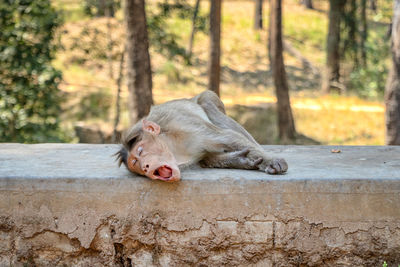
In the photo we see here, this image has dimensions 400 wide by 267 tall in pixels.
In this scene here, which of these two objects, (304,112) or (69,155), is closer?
(69,155)

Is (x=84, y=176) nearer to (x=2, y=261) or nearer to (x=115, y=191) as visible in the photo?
(x=115, y=191)

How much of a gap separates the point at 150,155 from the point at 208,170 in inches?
27.1

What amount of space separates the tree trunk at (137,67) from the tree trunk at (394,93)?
3773 millimetres

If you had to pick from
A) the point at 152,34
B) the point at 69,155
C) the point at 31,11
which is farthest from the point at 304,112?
the point at 69,155

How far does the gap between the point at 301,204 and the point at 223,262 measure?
0.75 meters

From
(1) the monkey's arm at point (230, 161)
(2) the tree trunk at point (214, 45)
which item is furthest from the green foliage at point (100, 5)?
(1) the monkey's arm at point (230, 161)

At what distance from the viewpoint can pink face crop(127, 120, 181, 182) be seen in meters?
4.04

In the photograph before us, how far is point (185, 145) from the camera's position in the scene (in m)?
4.70

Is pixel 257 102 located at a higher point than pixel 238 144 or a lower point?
→ lower

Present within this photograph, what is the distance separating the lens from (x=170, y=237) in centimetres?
438

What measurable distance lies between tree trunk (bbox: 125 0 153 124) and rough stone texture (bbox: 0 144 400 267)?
4849 millimetres

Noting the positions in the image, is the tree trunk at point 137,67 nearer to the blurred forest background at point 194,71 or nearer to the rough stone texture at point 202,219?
the blurred forest background at point 194,71

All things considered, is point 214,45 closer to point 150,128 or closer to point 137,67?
point 137,67

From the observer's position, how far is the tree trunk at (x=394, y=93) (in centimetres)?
874
